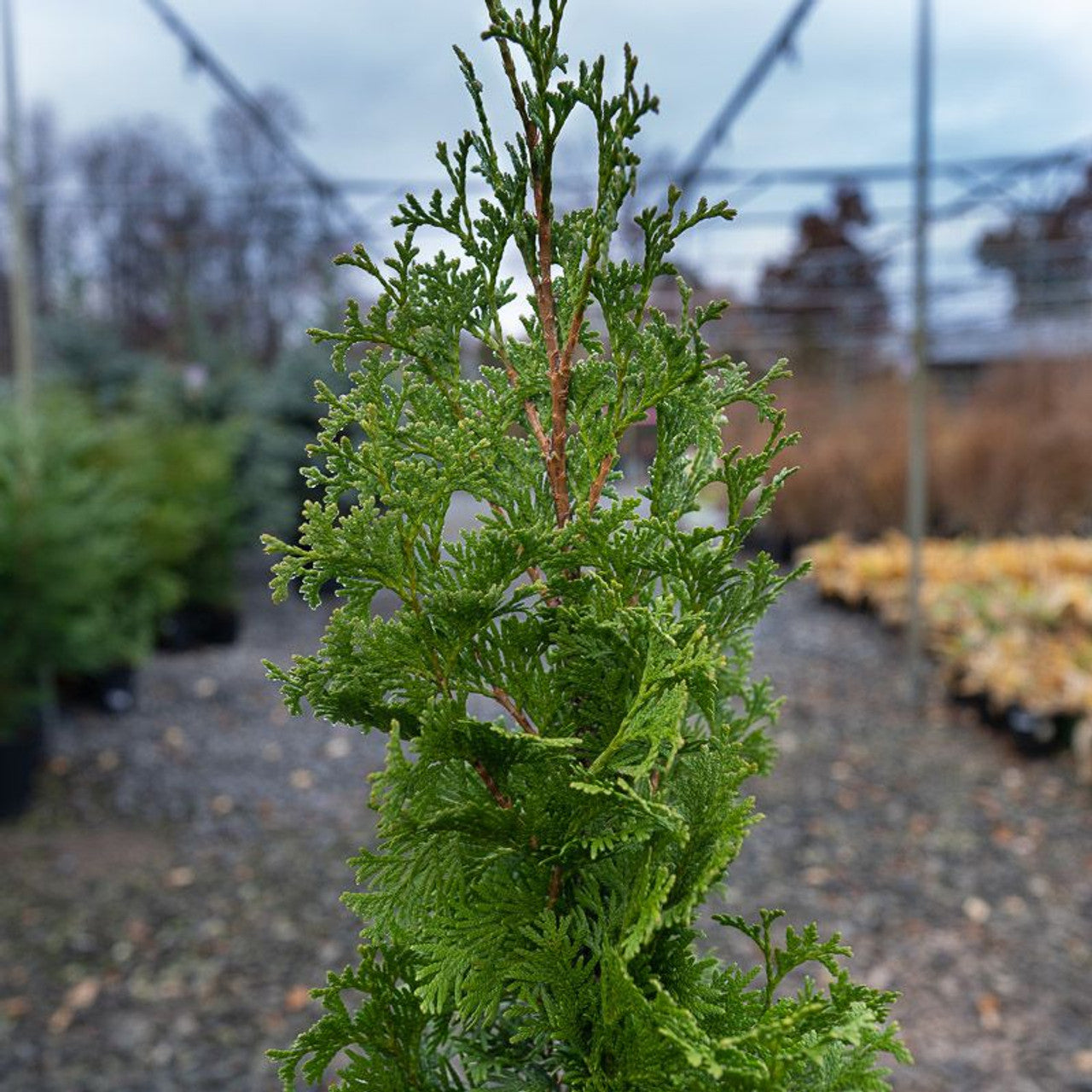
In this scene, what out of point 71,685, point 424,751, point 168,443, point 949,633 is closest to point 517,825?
point 424,751

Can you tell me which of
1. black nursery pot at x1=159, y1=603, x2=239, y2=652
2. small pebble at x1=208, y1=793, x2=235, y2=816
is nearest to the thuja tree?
small pebble at x1=208, y1=793, x2=235, y2=816

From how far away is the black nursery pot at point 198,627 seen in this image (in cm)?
855

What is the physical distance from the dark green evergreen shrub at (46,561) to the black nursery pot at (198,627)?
2.72 metres

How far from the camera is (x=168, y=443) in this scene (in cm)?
805

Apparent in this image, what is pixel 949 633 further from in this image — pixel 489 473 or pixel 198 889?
pixel 489 473

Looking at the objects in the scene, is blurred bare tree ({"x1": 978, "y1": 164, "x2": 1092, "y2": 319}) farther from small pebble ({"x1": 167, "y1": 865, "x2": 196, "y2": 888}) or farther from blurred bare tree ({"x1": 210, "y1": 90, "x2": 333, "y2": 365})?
small pebble ({"x1": 167, "y1": 865, "x2": 196, "y2": 888})

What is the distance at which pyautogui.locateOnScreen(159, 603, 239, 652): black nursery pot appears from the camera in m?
8.55

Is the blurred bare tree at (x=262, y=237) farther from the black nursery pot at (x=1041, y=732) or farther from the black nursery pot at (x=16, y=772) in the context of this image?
the black nursery pot at (x=1041, y=732)

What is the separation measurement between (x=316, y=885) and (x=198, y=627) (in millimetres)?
4682

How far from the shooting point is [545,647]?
934 mm

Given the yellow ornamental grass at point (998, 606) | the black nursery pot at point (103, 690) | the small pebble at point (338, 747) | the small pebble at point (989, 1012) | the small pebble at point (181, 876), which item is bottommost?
the small pebble at point (989, 1012)

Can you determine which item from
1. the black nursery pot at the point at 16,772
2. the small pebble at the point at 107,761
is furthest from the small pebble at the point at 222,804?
the black nursery pot at the point at 16,772

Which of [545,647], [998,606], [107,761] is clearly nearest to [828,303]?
[998,606]

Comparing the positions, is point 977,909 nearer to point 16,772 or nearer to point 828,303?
point 16,772
